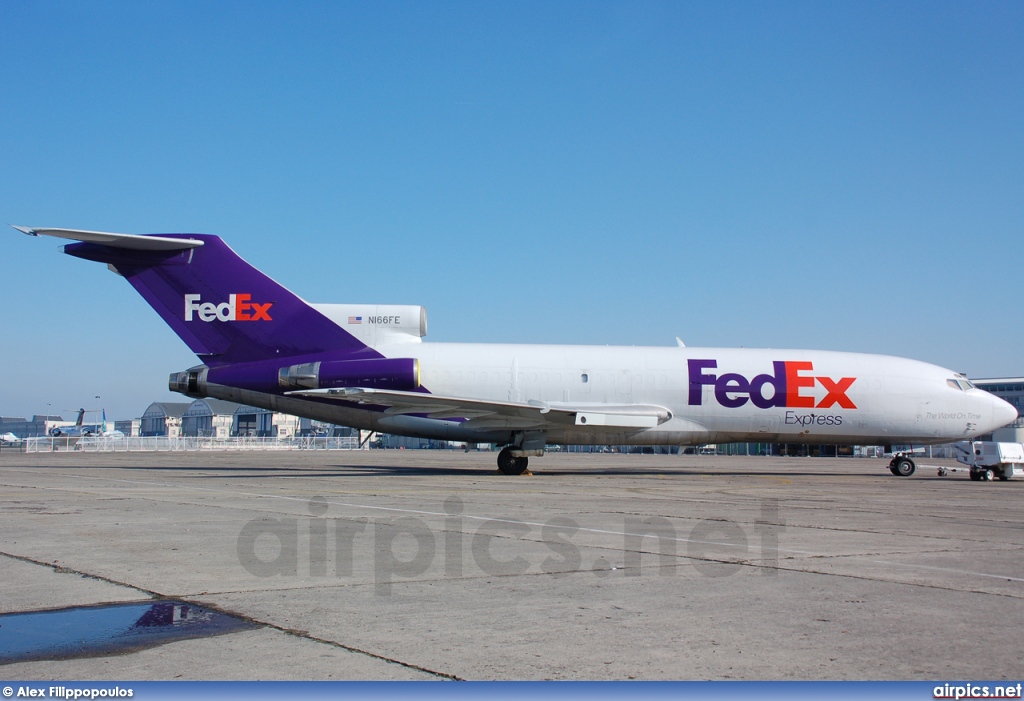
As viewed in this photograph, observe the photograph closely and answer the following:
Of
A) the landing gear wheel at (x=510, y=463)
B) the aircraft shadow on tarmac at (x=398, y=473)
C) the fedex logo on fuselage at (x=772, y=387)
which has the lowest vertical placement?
the aircraft shadow on tarmac at (x=398, y=473)

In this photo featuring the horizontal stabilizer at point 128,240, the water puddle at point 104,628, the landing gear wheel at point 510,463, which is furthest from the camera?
the landing gear wheel at point 510,463

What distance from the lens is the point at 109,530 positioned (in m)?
9.34

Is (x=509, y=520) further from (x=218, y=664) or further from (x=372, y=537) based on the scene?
(x=218, y=664)

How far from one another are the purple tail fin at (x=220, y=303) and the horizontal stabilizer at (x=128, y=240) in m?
0.17

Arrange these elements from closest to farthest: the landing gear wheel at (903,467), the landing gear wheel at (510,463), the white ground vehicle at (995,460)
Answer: the landing gear wheel at (510,463) → the white ground vehicle at (995,460) → the landing gear wheel at (903,467)

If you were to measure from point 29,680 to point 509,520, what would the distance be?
7348 millimetres

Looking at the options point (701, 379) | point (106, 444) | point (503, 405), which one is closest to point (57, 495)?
point (503, 405)

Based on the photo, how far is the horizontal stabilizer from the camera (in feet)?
70.1

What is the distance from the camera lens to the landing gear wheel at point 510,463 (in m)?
24.2

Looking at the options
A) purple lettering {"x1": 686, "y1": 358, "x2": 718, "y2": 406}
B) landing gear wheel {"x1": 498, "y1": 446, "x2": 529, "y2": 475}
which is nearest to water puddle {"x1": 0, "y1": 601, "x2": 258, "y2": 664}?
landing gear wheel {"x1": 498, "y1": 446, "x2": 529, "y2": 475}

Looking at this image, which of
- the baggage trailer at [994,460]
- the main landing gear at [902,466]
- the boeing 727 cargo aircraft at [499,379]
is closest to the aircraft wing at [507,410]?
the boeing 727 cargo aircraft at [499,379]

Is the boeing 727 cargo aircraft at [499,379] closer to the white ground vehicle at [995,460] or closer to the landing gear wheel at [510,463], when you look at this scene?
the landing gear wheel at [510,463]

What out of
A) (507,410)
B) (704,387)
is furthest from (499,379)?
(704,387)

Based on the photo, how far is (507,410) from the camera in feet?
75.7
